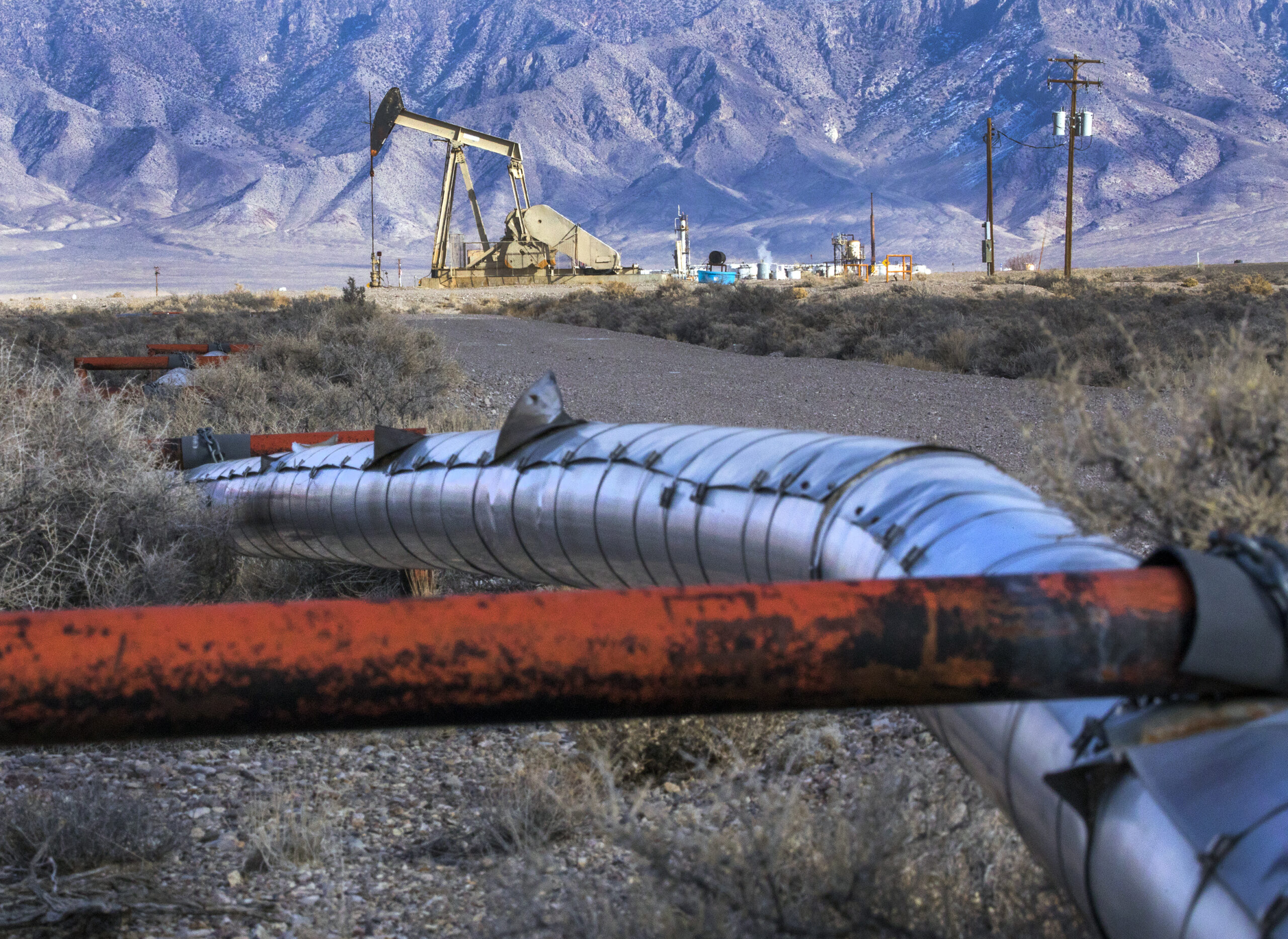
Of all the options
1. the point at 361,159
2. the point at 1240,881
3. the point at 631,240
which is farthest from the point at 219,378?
the point at 361,159

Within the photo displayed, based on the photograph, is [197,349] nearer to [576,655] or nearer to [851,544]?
[851,544]

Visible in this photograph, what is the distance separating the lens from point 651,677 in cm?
166

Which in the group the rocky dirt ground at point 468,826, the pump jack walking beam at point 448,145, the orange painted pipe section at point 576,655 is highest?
the pump jack walking beam at point 448,145

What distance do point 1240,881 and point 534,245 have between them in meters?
45.6

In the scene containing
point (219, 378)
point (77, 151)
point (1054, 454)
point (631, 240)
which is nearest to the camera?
point (1054, 454)

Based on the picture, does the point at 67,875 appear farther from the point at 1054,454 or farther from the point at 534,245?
the point at 534,245

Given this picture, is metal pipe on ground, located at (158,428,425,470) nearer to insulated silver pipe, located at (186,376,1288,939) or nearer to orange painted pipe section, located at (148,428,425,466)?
orange painted pipe section, located at (148,428,425,466)

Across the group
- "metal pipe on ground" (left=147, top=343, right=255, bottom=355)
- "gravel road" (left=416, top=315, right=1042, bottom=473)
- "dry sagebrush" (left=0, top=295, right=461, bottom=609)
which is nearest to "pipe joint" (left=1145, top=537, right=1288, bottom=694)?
"dry sagebrush" (left=0, top=295, right=461, bottom=609)

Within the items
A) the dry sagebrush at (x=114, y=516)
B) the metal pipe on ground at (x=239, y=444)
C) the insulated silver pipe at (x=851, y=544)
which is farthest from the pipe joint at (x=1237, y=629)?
the metal pipe on ground at (x=239, y=444)

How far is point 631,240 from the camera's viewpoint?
166 metres

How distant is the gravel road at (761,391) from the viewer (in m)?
10.8

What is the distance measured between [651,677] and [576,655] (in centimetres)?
11

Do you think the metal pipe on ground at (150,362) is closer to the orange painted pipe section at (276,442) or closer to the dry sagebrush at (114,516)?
the dry sagebrush at (114,516)

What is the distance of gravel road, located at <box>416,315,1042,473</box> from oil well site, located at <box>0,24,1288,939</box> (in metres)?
3.90
